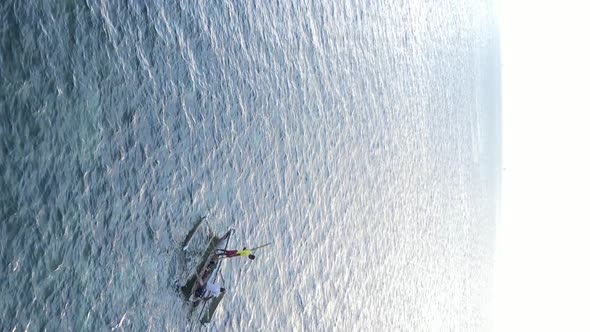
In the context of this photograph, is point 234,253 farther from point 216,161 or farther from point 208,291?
point 216,161

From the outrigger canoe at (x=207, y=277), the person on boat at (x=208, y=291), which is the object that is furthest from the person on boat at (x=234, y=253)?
the person on boat at (x=208, y=291)

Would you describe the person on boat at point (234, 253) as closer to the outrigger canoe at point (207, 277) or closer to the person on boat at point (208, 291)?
the outrigger canoe at point (207, 277)

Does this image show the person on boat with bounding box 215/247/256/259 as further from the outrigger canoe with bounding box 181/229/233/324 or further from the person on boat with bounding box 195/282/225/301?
the person on boat with bounding box 195/282/225/301

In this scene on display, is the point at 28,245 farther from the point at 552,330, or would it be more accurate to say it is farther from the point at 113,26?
the point at 552,330

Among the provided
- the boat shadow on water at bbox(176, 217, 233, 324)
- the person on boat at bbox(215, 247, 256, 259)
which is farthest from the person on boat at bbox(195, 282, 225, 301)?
the person on boat at bbox(215, 247, 256, 259)

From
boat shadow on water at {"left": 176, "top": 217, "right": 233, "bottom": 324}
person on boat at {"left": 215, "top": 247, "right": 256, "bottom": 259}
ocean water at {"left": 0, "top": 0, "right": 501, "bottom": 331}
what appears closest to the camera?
ocean water at {"left": 0, "top": 0, "right": 501, "bottom": 331}

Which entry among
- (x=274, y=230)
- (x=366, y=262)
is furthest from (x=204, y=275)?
(x=366, y=262)
